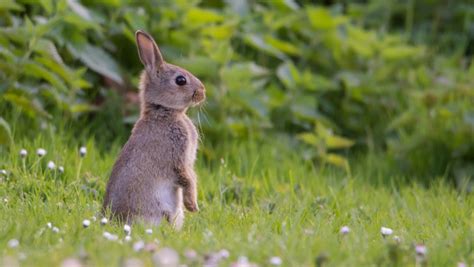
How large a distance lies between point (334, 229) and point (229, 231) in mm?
923

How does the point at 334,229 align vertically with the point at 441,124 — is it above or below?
above

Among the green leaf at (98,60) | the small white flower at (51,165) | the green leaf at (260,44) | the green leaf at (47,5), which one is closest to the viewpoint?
the small white flower at (51,165)

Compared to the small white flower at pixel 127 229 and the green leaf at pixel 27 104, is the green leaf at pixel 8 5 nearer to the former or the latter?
the green leaf at pixel 27 104

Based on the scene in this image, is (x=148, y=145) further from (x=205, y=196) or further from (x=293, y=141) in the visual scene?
(x=293, y=141)

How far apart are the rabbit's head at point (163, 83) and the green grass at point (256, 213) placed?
0.83m

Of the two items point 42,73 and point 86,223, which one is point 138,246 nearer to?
point 86,223

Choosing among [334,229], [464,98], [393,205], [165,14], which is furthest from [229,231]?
[464,98]

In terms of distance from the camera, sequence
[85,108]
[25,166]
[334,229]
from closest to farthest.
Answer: [334,229]
[25,166]
[85,108]

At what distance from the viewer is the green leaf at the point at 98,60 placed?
925cm

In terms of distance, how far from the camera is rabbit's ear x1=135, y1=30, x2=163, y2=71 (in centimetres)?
709

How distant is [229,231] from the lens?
6082mm

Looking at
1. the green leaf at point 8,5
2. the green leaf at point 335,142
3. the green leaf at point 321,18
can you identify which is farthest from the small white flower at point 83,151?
the green leaf at point 321,18

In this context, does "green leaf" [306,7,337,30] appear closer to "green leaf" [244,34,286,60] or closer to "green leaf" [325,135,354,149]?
"green leaf" [244,34,286,60]

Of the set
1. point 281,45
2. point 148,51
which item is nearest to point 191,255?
point 148,51
